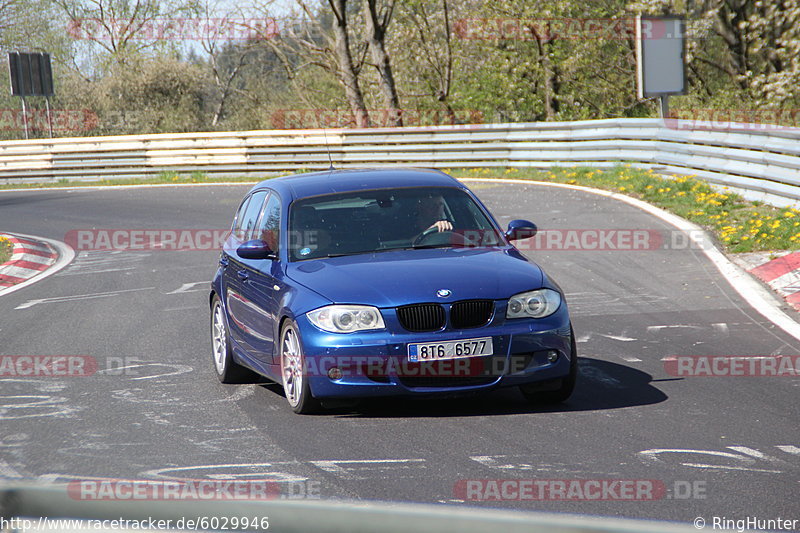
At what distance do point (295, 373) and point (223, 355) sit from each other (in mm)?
1593

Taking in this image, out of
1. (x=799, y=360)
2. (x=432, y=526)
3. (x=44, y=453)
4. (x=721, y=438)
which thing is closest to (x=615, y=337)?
(x=799, y=360)

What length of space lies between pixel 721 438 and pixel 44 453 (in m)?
3.77

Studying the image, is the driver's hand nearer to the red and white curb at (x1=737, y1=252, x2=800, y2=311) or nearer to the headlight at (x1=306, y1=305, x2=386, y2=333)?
the headlight at (x1=306, y1=305, x2=386, y2=333)

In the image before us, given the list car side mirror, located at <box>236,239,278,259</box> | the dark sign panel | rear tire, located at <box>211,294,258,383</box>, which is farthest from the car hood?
the dark sign panel

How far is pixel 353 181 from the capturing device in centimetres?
822

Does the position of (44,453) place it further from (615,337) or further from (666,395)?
(615,337)

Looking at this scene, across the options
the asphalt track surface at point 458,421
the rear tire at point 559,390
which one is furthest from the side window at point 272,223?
the rear tire at point 559,390

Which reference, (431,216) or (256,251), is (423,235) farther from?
(256,251)

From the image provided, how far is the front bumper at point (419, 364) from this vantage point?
6.61 metres

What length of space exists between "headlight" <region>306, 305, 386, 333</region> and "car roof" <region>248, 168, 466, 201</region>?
151 centimetres

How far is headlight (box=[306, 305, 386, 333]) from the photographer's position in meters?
6.67

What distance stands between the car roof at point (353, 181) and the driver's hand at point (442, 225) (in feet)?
1.33

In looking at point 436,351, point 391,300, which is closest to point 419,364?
point 436,351

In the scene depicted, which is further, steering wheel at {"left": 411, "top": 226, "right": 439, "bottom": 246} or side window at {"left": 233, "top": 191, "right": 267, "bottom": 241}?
side window at {"left": 233, "top": 191, "right": 267, "bottom": 241}
